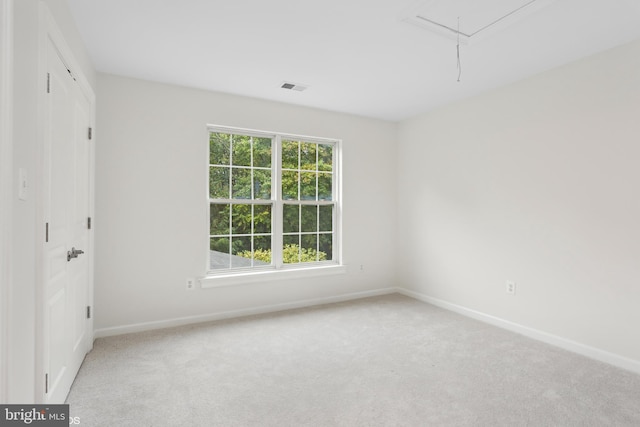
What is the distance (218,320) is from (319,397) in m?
1.86

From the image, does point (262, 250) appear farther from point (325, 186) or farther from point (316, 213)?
point (325, 186)

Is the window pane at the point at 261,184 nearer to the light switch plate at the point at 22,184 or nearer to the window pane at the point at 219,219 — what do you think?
the window pane at the point at 219,219

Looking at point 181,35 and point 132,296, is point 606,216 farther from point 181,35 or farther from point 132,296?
point 132,296

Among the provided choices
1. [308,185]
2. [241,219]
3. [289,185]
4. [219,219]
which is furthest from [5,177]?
[308,185]

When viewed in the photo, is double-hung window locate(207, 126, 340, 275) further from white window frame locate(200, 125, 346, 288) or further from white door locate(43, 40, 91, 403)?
white door locate(43, 40, 91, 403)

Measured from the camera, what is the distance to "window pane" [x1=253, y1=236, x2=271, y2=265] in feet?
13.4

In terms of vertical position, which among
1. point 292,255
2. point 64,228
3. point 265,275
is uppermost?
point 64,228

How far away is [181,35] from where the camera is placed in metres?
2.59

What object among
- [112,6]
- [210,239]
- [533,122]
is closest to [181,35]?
[112,6]

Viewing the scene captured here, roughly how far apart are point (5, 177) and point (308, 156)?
3.44 metres

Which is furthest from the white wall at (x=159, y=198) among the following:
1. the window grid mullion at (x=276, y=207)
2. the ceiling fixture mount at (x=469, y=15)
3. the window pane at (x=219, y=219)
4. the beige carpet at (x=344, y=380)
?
the ceiling fixture mount at (x=469, y=15)

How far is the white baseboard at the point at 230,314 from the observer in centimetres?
331

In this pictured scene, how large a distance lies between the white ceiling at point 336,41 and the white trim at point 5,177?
118 cm

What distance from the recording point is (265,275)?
13.1 ft
